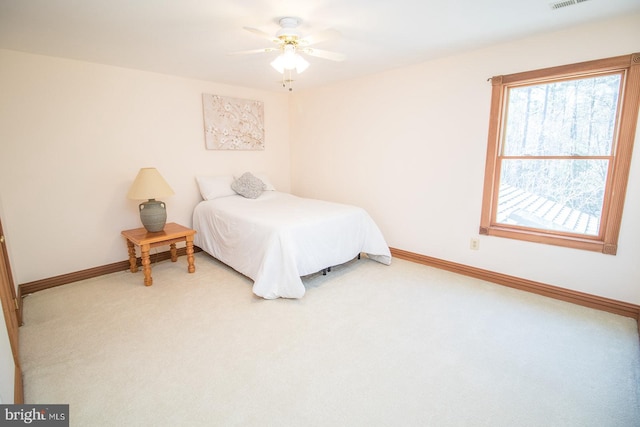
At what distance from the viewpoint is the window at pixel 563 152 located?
2338mm

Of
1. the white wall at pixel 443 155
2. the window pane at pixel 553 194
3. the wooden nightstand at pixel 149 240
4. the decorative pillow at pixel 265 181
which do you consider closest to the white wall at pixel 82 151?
the wooden nightstand at pixel 149 240

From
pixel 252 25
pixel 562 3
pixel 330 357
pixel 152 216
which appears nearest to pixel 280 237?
pixel 330 357

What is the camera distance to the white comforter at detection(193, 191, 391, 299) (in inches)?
106

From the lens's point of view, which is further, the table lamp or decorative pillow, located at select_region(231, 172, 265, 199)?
decorative pillow, located at select_region(231, 172, 265, 199)

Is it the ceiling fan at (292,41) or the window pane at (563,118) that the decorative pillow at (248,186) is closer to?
the ceiling fan at (292,41)

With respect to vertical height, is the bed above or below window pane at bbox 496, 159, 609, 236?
below

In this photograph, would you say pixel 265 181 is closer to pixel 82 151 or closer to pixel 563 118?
pixel 82 151

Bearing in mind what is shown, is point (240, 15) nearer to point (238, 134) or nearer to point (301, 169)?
point (238, 134)

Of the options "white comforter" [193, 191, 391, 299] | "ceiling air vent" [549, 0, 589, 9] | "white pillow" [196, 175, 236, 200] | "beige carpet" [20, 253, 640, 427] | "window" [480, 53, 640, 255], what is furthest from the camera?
"white pillow" [196, 175, 236, 200]

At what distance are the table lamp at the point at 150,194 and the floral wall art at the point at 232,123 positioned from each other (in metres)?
1.04

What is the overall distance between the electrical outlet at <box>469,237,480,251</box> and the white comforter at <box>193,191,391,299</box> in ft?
2.90

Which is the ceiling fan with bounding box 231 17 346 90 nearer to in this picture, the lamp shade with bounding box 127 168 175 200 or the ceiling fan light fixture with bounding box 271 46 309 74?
the ceiling fan light fixture with bounding box 271 46 309 74

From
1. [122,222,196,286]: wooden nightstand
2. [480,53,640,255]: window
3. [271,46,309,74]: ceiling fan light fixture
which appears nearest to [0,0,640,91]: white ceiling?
[271,46,309,74]: ceiling fan light fixture

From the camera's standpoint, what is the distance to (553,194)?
8.88ft
